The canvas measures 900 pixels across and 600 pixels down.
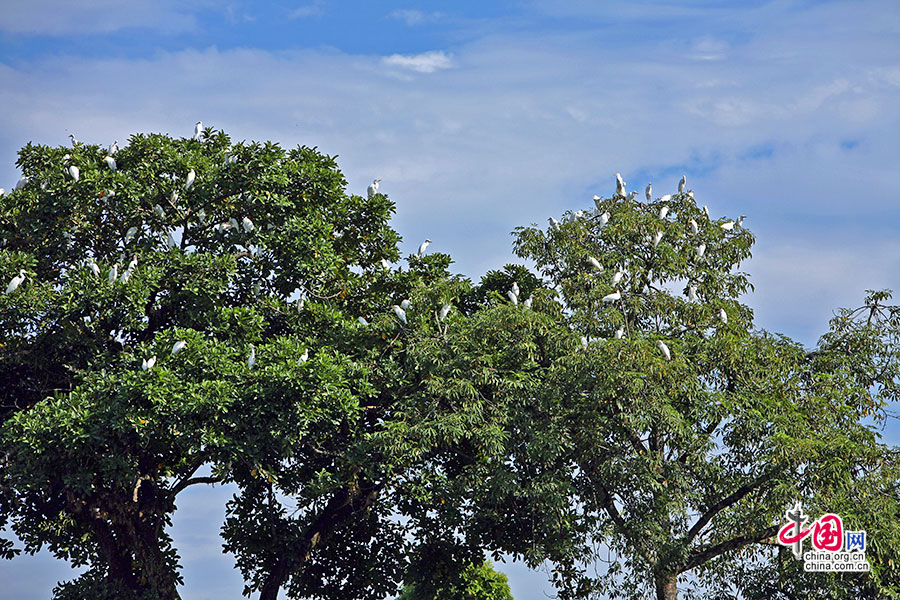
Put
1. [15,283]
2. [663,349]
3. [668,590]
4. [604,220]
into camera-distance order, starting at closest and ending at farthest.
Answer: [663,349]
[668,590]
[15,283]
[604,220]

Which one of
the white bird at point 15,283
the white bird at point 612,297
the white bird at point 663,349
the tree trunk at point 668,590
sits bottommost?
the tree trunk at point 668,590

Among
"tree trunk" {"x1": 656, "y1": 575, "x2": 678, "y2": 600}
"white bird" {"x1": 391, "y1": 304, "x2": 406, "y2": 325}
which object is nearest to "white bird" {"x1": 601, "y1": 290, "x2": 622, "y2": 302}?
"white bird" {"x1": 391, "y1": 304, "x2": 406, "y2": 325}

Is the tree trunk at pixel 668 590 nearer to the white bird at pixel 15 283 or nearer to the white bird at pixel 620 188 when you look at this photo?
the white bird at pixel 620 188

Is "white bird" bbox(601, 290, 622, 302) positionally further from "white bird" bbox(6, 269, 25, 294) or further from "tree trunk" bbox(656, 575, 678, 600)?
"white bird" bbox(6, 269, 25, 294)

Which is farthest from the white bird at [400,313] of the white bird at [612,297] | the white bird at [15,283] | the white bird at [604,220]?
the white bird at [15,283]

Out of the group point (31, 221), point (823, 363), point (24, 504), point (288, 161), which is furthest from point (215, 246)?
point (823, 363)

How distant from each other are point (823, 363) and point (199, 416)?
868 centimetres

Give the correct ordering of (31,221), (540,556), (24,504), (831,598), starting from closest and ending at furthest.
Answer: (831,598)
(540,556)
(31,221)
(24,504)

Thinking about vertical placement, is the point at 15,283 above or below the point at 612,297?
below

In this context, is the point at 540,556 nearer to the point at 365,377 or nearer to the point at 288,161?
the point at 365,377

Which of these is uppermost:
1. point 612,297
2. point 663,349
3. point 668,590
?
point 612,297

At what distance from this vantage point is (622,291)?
1484cm

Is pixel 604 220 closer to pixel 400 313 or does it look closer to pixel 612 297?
pixel 612 297

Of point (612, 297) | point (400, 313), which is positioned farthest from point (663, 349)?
point (400, 313)
